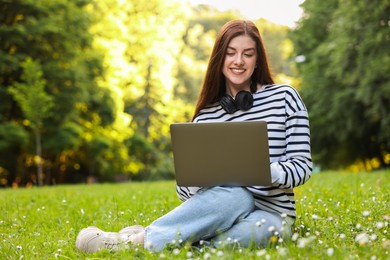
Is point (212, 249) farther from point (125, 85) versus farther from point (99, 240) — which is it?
point (125, 85)

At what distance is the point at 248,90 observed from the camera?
3818mm

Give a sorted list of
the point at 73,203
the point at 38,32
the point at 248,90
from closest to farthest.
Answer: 1. the point at 248,90
2. the point at 73,203
3. the point at 38,32

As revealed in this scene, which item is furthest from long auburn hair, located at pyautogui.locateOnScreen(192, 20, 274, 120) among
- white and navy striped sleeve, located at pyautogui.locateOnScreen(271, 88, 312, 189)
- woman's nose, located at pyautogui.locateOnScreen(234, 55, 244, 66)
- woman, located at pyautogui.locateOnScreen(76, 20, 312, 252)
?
white and navy striped sleeve, located at pyautogui.locateOnScreen(271, 88, 312, 189)

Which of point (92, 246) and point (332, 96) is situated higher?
point (332, 96)

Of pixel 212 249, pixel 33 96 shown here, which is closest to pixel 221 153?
pixel 212 249

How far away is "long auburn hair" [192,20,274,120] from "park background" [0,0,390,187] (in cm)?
998

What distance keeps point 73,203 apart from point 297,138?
4.00 metres

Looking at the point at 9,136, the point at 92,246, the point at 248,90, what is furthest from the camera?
the point at 9,136

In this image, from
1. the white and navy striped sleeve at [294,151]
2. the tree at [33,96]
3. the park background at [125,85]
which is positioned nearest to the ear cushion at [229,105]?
the white and navy striped sleeve at [294,151]

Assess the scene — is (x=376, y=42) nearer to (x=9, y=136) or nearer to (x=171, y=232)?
(x=9, y=136)

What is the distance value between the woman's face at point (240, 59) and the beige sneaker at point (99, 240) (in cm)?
116

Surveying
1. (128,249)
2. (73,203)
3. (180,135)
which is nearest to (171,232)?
(128,249)

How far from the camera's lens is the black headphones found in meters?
3.65

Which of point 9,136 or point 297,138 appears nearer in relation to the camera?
point 297,138
